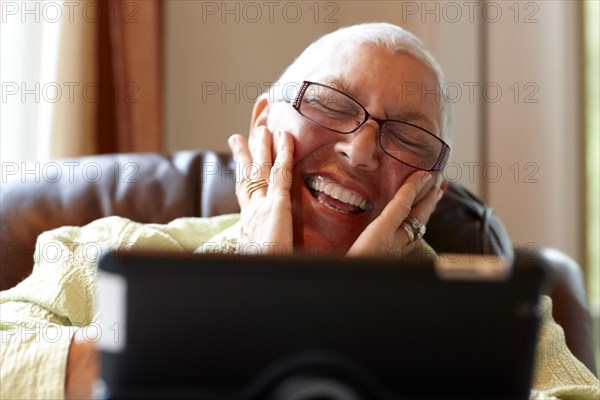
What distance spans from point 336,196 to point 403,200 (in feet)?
0.42

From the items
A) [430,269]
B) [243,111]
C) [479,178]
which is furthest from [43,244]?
[479,178]

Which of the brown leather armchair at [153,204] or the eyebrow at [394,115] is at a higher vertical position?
the eyebrow at [394,115]

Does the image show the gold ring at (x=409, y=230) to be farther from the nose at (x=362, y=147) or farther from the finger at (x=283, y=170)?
the finger at (x=283, y=170)

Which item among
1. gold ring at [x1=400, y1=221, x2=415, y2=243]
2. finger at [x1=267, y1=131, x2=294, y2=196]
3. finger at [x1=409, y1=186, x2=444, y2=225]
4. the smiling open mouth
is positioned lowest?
gold ring at [x1=400, y1=221, x2=415, y2=243]

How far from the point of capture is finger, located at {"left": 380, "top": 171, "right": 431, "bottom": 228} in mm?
1382

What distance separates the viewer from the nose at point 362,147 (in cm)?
135

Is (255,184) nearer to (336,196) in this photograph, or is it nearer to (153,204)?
(336,196)

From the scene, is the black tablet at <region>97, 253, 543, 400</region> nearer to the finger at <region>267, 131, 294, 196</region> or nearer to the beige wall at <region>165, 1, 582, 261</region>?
the finger at <region>267, 131, 294, 196</region>

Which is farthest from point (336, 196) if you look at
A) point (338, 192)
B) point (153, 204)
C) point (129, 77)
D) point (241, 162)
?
point (129, 77)

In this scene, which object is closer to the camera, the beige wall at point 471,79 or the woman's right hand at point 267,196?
the woman's right hand at point 267,196

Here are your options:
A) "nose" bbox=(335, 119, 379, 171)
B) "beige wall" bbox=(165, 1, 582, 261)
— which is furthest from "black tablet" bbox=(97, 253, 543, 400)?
"beige wall" bbox=(165, 1, 582, 261)

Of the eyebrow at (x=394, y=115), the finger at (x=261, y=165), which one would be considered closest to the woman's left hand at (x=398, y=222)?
the eyebrow at (x=394, y=115)

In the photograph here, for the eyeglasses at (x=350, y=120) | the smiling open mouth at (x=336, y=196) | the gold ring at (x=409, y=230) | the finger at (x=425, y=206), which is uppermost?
the eyeglasses at (x=350, y=120)

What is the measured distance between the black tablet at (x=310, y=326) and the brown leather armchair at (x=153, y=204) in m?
1.08
